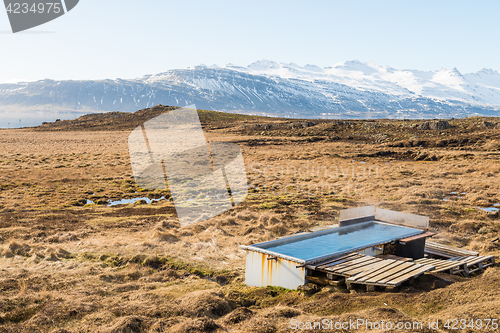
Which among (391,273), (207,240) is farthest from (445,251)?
(207,240)

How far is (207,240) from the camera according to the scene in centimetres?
1459

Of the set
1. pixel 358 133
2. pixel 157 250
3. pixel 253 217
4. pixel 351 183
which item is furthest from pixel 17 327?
pixel 358 133

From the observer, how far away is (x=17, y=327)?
7.41 meters

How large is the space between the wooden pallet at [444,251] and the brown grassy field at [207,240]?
1.27 m

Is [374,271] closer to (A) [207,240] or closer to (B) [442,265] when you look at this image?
(B) [442,265]

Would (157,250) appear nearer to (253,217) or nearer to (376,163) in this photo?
(253,217)

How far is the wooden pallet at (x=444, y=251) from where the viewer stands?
12.2 metres

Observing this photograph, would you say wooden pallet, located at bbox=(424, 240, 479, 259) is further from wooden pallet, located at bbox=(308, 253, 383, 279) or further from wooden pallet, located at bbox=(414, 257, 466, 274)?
wooden pallet, located at bbox=(308, 253, 383, 279)

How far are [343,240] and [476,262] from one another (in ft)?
13.4

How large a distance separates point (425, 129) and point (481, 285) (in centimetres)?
5659

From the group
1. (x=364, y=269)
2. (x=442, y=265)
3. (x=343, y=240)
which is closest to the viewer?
(x=364, y=269)

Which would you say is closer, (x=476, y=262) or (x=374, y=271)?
(x=374, y=271)

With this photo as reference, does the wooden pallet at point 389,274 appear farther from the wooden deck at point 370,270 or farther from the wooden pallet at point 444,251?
the wooden pallet at point 444,251

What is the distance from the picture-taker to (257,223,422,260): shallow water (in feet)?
38.5
